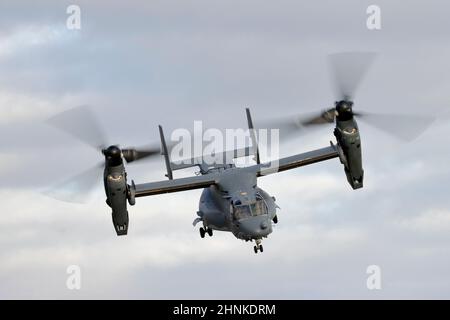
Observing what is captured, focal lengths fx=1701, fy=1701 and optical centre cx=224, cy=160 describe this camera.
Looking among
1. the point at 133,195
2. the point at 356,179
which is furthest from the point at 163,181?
the point at 356,179

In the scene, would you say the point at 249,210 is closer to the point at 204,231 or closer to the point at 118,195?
the point at 204,231

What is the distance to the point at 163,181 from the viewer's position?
108m

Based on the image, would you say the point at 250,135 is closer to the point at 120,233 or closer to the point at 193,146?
the point at 193,146

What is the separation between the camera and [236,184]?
107750 millimetres

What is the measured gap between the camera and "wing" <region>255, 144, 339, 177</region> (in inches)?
4191

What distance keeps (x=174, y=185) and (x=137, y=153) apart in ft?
18.4

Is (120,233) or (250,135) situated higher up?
(250,135)

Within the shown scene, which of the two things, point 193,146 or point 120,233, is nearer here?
point 120,233

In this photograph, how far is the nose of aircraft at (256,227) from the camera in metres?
105

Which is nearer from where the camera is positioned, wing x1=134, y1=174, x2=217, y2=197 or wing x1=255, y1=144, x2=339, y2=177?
wing x1=134, y1=174, x2=217, y2=197

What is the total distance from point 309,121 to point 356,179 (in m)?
4.87

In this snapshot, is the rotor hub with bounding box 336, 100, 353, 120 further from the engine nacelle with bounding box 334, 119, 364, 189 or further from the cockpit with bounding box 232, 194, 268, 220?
the cockpit with bounding box 232, 194, 268, 220

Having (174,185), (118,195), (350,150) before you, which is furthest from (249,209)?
(118,195)

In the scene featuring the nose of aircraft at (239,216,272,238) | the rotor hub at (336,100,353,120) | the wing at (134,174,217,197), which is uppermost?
the rotor hub at (336,100,353,120)
